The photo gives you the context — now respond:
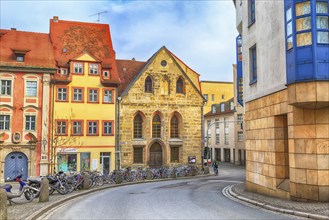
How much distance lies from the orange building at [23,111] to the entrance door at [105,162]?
538cm

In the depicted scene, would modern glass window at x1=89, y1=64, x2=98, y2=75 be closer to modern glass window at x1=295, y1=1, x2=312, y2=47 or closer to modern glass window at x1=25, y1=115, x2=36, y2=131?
modern glass window at x1=25, y1=115, x2=36, y2=131

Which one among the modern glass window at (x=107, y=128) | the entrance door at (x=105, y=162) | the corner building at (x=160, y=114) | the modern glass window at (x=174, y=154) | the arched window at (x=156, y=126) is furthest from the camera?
the modern glass window at (x=174, y=154)

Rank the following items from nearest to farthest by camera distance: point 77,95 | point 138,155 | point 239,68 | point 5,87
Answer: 1. point 239,68
2. point 5,87
3. point 77,95
4. point 138,155

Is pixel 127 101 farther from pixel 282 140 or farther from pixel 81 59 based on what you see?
pixel 282 140

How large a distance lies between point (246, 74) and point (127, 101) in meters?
19.2

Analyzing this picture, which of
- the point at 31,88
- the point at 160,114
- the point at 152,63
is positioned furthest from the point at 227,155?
the point at 31,88

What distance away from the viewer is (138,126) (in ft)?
128

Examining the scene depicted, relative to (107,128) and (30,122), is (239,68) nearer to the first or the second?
(107,128)

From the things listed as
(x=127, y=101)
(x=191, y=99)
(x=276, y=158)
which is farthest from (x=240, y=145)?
(x=276, y=158)

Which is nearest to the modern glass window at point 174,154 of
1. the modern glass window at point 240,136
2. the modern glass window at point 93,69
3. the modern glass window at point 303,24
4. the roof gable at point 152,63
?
the roof gable at point 152,63

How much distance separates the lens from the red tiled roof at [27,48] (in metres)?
33.2

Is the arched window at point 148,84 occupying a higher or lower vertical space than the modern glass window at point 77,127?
higher

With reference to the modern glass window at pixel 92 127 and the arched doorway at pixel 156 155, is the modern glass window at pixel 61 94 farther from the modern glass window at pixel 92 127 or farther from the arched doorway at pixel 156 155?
the arched doorway at pixel 156 155

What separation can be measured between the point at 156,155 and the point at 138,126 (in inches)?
142
